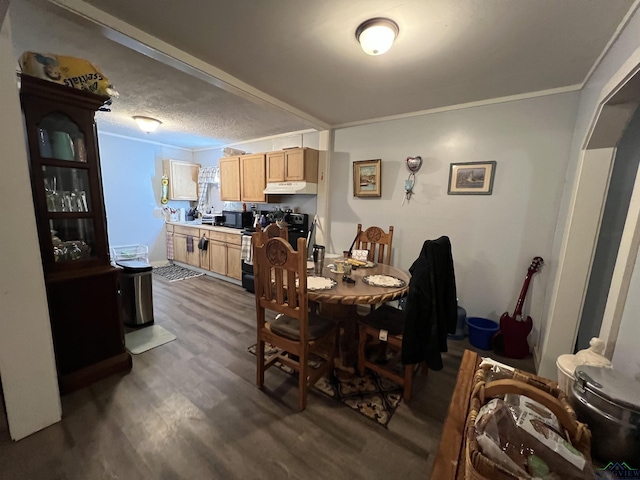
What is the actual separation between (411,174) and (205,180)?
425 cm

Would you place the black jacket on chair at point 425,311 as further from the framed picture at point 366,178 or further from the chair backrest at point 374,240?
the framed picture at point 366,178

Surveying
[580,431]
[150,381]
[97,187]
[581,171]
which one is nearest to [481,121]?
[581,171]

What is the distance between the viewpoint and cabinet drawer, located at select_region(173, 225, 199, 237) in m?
4.75

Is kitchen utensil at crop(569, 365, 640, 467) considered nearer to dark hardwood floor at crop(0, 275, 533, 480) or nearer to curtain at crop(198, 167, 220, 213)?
dark hardwood floor at crop(0, 275, 533, 480)

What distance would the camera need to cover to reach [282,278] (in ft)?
5.47

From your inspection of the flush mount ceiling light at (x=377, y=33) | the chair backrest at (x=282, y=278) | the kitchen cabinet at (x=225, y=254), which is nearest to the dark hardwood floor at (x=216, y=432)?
the chair backrest at (x=282, y=278)

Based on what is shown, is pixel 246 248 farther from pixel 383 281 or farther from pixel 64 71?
pixel 64 71

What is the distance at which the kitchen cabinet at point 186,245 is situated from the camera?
4.77m

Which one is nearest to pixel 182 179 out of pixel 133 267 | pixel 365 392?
pixel 133 267

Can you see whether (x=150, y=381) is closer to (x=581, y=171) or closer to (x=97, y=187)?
(x=97, y=187)

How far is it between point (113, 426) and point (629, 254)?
2849mm

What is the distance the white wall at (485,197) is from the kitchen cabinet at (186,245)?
3.28 m

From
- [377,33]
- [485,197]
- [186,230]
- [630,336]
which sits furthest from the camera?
[186,230]

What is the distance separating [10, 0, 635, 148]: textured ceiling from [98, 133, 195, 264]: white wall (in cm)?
246
